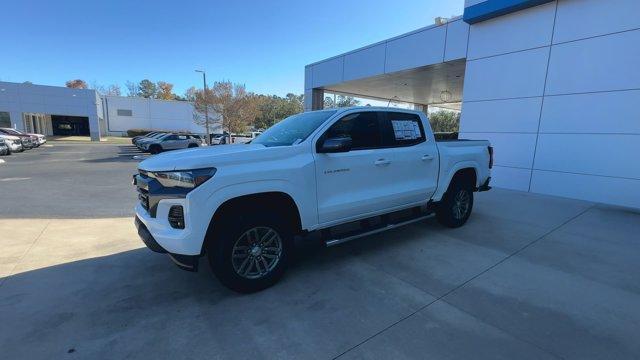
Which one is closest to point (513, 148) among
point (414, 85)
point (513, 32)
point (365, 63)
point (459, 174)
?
point (513, 32)

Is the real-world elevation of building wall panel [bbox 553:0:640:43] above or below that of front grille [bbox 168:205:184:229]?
above

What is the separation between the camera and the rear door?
462cm

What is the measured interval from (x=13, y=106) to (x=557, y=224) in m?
54.2

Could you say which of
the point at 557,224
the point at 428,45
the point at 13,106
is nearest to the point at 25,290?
the point at 557,224

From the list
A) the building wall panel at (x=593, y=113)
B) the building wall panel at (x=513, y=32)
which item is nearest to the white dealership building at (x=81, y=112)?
the building wall panel at (x=513, y=32)

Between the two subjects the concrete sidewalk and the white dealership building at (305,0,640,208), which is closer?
the concrete sidewalk

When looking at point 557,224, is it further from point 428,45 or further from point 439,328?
point 428,45

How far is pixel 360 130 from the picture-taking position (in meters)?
4.32

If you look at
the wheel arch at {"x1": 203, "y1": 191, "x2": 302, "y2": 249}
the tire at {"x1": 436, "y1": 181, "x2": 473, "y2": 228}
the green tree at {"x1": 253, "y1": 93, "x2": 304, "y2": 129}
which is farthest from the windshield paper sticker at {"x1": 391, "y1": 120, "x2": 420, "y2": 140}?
the green tree at {"x1": 253, "y1": 93, "x2": 304, "y2": 129}

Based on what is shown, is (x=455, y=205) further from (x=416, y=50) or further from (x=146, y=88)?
(x=146, y=88)

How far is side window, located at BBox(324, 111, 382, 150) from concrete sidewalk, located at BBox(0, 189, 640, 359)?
61.6 inches

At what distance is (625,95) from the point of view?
7926mm

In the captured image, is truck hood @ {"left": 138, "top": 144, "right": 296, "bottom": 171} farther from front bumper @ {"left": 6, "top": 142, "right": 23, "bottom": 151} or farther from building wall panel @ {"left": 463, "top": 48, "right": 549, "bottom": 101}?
front bumper @ {"left": 6, "top": 142, "right": 23, "bottom": 151}

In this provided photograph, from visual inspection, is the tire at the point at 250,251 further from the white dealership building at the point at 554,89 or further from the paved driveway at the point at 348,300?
the white dealership building at the point at 554,89
